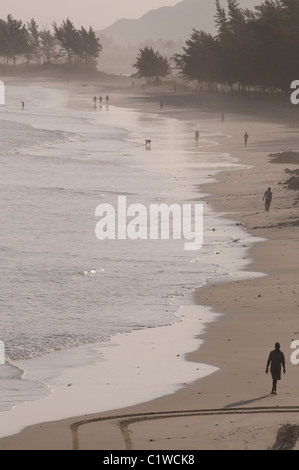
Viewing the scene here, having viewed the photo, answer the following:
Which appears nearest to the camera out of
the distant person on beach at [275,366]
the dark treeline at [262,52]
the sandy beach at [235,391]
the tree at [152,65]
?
the sandy beach at [235,391]

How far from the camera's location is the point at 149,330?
24031 mm

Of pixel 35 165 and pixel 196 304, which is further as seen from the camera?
pixel 35 165

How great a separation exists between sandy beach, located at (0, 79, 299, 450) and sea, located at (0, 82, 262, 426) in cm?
115

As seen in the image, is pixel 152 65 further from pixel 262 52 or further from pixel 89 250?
pixel 89 250

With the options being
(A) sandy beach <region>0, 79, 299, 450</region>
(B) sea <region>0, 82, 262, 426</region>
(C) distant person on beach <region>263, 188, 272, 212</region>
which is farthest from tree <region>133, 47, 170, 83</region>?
(A) sandy beach <region>0, 79, 299, 450</region>

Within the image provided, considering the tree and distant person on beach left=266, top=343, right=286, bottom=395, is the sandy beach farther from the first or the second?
the tree

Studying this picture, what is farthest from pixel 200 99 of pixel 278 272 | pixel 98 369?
pixel 98 369

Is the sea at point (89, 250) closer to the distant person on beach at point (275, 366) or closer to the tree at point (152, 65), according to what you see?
the distant person on beach at point (275, 366)

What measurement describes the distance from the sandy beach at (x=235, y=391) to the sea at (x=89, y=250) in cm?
115

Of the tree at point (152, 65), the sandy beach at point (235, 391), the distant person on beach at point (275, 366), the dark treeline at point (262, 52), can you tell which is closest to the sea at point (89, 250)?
the sandy beach at point (235, 391)

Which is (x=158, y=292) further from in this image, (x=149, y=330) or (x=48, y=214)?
(x=48, y=214)

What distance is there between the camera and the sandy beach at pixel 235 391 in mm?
15844

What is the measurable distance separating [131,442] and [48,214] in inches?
1090
